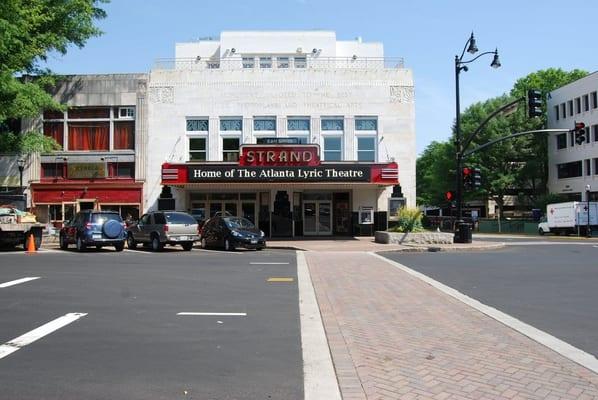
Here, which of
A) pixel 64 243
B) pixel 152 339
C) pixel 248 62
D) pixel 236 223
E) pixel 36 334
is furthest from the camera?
pixel 248 62

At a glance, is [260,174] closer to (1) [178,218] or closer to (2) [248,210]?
(2) [248,210]

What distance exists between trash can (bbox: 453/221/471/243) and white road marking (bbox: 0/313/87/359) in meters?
22.1

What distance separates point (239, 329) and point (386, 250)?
16.5m

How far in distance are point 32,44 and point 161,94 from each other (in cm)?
749

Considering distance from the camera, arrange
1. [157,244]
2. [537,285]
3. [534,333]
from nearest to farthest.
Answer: [534,333], [537,285], [157,244]

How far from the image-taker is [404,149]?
3381 cm

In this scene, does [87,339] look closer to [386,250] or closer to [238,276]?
[238,276]

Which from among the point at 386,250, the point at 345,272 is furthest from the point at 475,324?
the point at 386,250

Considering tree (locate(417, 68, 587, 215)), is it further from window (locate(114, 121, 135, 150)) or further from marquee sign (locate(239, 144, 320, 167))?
window (locate(114, 121, 135, 150))

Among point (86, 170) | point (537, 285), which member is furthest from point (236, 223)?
point (537, 285)

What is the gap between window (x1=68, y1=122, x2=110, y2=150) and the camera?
3412 centimetres

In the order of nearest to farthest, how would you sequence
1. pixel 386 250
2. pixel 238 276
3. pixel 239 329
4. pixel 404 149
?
pixel 239 329, pixel 238 276, pixel 386 250, pixel 404 149

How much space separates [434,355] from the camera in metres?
6.38

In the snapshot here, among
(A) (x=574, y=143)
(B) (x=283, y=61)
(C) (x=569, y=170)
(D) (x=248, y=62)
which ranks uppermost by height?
(B) (x=283, y=61)
